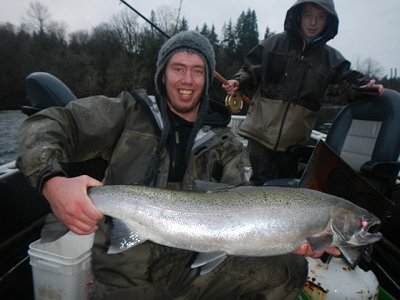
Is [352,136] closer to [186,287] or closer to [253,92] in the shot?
[253,92]

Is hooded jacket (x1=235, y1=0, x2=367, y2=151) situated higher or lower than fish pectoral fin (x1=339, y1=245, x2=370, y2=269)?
higher

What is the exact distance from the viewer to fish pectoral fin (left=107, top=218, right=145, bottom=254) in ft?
6.60

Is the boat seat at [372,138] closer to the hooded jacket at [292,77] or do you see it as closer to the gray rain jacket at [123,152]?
the hooded jacket at [292,77]

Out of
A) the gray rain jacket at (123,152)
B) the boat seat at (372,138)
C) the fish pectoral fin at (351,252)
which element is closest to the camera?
the gray rain jacket at (123,152)

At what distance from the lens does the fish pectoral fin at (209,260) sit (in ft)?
6.72

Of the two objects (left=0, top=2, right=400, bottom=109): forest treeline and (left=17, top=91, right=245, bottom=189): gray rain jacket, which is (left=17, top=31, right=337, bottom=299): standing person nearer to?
(left=17, top=91, right=245, bottom=189): gray rain jacket

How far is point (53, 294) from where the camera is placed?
2637 millimetres

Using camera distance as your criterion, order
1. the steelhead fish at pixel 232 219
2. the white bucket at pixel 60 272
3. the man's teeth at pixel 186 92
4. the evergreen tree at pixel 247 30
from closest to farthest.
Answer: the steelhead fish at pixel 232 219
the white bucket at pixel 60 272
the man's teeth at pixel 186 92
the evergreen tree at pixel 247 30

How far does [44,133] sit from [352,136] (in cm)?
332

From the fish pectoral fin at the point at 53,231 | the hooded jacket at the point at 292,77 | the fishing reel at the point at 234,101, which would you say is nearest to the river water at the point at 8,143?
the fishing reel at the point at 234,101

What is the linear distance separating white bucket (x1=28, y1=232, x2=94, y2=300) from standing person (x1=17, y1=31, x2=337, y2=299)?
36 cm

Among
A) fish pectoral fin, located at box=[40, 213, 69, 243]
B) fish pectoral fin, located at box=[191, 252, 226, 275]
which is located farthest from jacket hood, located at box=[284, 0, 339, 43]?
fish pectoral fin, located at box=[40, 213, 69, 243]

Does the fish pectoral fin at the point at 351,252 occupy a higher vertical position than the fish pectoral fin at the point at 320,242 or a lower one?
lower

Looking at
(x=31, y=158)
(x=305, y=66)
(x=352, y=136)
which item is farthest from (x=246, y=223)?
(x=305, y=66)
